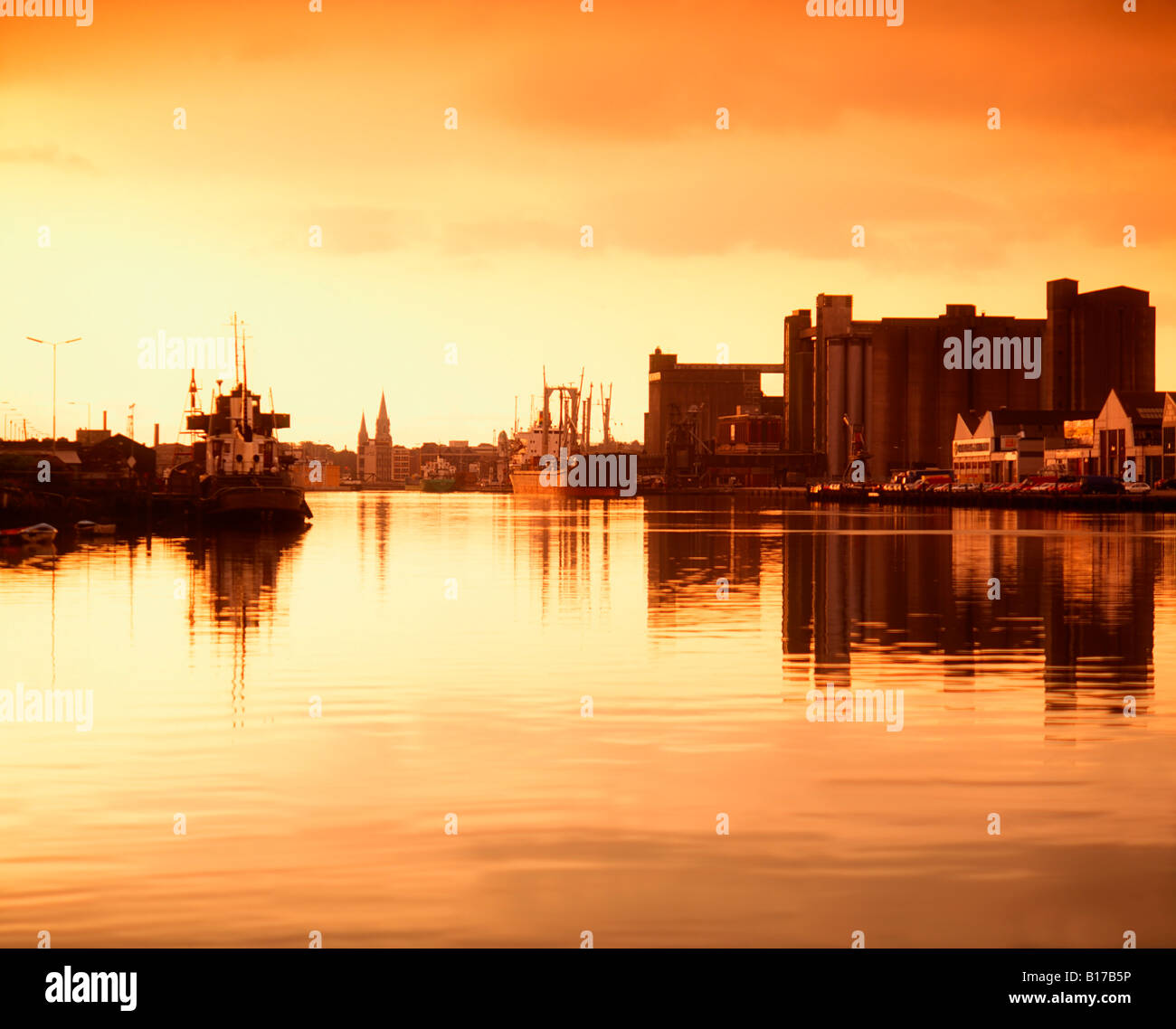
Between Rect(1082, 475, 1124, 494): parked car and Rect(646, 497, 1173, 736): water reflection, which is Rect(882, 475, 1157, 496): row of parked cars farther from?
Rect(646, 497, 1173, 736): water reflection

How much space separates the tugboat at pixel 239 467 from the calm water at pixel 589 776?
64.1 m

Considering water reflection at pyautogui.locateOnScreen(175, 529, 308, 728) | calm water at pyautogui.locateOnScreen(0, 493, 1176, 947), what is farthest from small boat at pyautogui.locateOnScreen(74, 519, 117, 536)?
calm water at pyautogui.locateOnScreen(0, 493, 1176, 947)

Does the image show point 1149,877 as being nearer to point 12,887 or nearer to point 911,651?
point 12,887

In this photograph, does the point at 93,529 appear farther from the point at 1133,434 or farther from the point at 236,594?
the point at 1133,434

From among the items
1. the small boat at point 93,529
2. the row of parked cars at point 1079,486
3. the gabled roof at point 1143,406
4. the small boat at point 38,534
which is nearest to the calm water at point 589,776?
the small boat at point 38,534

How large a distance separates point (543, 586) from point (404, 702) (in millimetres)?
26542

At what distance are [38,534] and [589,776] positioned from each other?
68894 millimetres

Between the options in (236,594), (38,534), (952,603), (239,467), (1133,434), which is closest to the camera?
(952,603)

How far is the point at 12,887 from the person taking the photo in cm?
1285

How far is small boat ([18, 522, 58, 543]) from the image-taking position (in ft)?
262

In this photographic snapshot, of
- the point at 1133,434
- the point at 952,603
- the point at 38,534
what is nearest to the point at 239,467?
the point at 38,534

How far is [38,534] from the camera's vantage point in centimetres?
8031

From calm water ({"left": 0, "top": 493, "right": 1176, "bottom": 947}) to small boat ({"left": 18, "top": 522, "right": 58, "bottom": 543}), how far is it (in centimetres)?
4069
